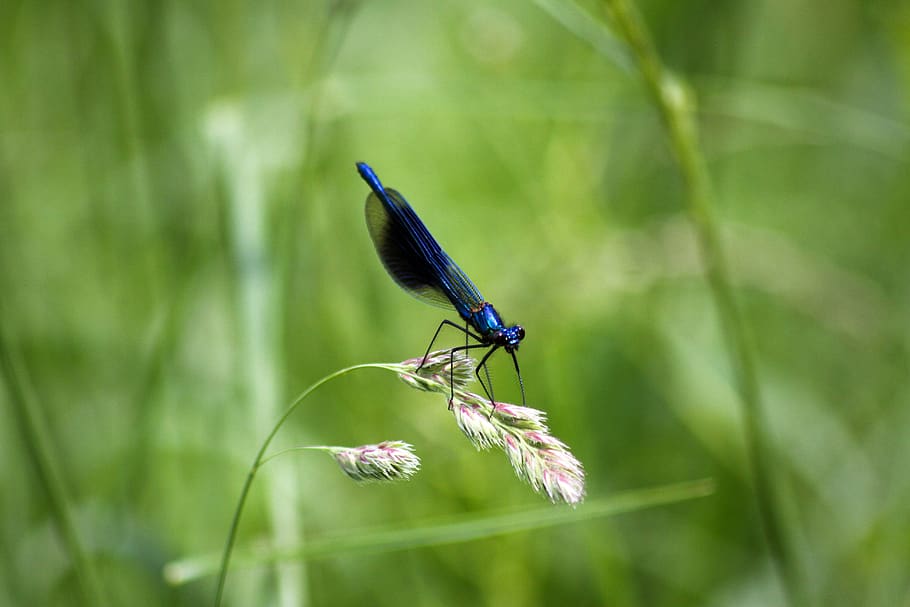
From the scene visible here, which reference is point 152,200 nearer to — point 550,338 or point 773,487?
point 550,338

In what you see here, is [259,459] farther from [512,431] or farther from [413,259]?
[413,259]

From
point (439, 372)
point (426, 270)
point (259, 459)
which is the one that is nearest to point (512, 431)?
point (439, 372)

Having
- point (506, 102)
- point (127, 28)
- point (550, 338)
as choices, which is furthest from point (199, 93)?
point (550, 338)

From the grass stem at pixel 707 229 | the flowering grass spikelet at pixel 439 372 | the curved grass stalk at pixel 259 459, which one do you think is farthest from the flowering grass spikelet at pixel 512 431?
the grass stem at pixel 707 229

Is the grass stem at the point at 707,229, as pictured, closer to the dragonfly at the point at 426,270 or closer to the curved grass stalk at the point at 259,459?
the dragonfly at the point at 426,270

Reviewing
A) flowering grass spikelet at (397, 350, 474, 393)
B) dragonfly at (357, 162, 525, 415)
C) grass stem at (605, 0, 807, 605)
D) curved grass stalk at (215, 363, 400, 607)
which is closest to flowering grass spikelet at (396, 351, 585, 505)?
flowering grass spikelet at (397, 350, 474, 393)
